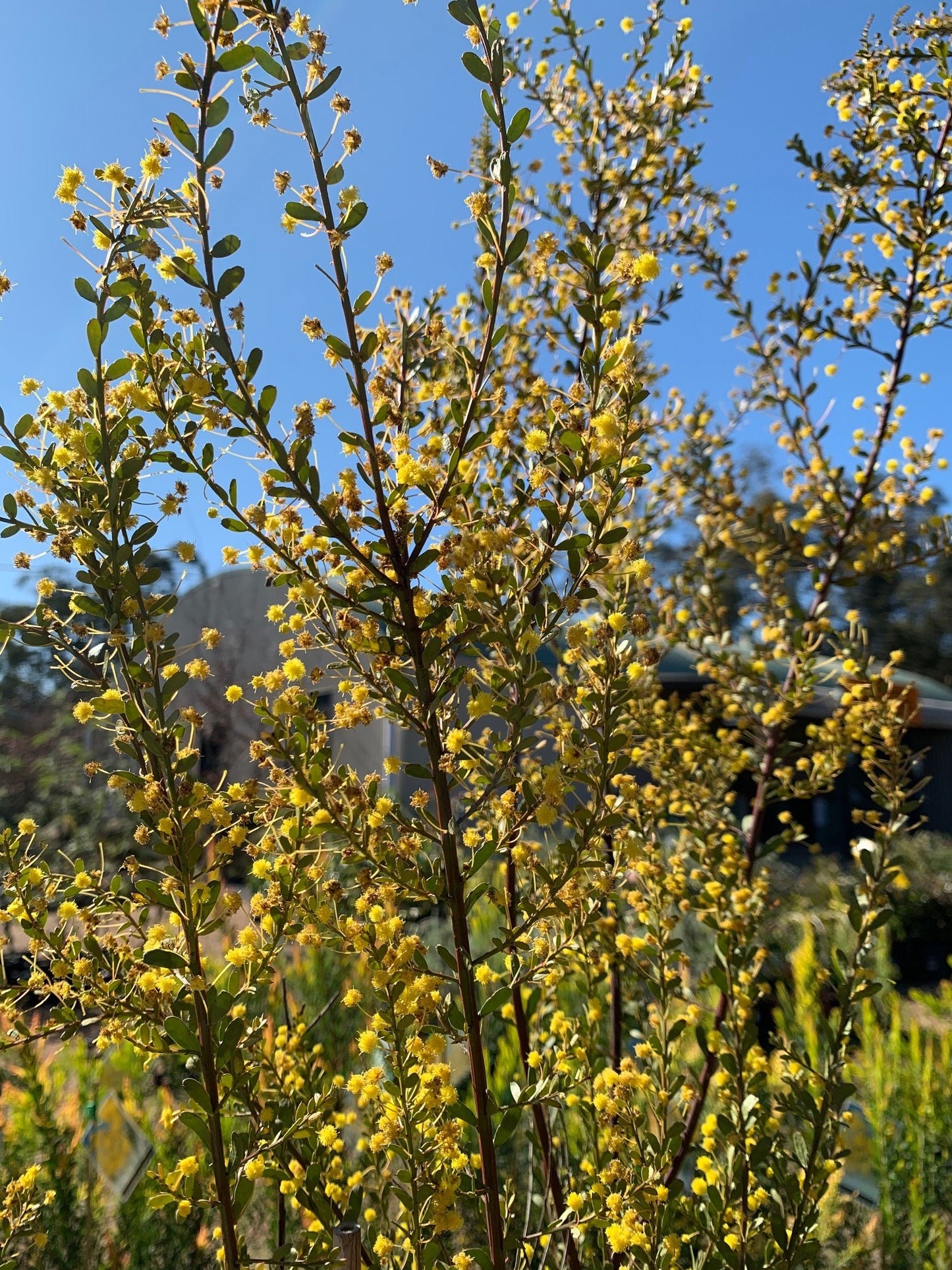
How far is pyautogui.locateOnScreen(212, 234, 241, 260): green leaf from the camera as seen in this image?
0.90 m

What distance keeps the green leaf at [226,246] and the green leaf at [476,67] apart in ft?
1.03

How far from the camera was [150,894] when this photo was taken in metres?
0.90

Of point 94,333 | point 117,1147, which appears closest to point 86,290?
point 94,333

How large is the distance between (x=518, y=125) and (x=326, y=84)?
8.5 inches

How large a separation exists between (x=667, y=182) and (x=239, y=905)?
1908 millimetres

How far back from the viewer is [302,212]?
88cm

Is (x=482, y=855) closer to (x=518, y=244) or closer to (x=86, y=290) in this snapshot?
(x=518, y=244)

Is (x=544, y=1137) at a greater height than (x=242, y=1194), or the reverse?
(x=242, y=1194)

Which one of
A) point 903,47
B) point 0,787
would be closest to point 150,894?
point 903,47

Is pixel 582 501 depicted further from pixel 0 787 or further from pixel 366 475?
pixel 0 787

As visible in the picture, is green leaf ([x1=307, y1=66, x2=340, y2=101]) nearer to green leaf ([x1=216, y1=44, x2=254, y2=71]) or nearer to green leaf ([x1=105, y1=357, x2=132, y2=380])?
green leaf ([x1=216, y1=44, x2=254, y2=71])

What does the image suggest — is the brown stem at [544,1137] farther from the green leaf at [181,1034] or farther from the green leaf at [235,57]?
the green leaf at [235,57]

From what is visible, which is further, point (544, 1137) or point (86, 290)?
point (544, 1137)

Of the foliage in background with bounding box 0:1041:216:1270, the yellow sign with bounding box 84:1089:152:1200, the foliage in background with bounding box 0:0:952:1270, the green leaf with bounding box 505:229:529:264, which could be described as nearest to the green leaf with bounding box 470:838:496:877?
the foliage in background with bounding box 0:0:952:1270
